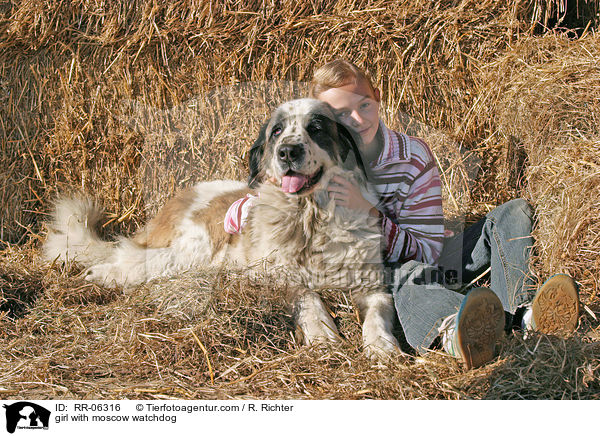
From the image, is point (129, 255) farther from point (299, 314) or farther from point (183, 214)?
point (299, 314)

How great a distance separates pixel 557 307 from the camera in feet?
5.93

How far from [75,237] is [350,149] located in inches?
70.0

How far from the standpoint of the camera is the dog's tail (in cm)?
297

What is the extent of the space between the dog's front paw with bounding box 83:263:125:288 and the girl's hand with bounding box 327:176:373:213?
4.48 ft

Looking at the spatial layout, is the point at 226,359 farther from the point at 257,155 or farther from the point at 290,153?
the point at 257,155

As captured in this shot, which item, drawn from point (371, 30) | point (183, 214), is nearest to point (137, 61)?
point (183, 214)

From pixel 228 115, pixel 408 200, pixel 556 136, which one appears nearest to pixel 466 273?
pixel 408 200

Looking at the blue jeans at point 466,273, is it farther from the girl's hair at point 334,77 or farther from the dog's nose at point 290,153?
the girl's hair at point 334,77

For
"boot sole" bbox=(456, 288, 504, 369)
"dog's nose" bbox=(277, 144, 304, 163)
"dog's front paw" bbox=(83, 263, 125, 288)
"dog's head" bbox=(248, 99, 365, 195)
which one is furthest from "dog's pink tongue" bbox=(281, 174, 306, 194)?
"dog's front paw" bbox=(83, 263, 125, 288)

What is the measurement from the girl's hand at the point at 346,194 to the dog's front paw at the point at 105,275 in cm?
136

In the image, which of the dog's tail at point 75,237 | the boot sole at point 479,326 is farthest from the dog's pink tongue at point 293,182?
the dog's tail at point 75,237

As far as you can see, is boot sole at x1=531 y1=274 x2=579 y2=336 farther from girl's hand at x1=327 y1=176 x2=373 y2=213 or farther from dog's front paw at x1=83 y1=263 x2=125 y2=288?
dog's front paw at x1=83 y1=263 x2=125 y2=288
